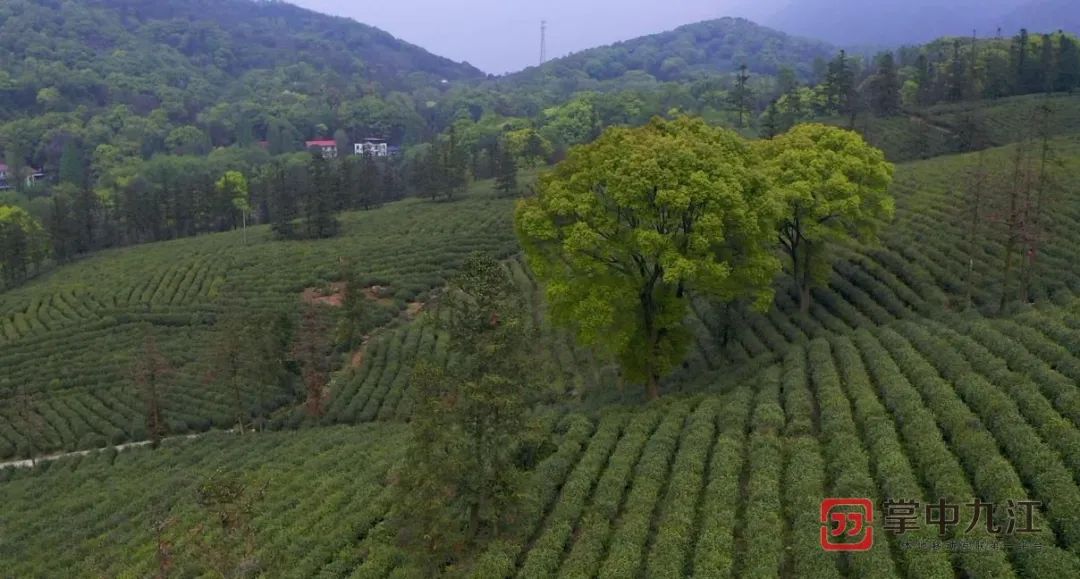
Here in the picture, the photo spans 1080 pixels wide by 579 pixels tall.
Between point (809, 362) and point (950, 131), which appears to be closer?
point (809, 362)

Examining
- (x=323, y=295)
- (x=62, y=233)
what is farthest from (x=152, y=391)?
(x=62, y=233)

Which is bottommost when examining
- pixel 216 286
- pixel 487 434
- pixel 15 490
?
pixel 15 490

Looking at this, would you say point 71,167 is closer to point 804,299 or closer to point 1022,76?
point 804,299

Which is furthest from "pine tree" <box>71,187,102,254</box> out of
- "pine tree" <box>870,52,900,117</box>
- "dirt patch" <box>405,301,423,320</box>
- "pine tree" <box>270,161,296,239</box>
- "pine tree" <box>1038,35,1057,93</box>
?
"pine tree" <box>1038,35,1057,93</box>

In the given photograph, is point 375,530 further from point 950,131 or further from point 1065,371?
point 950,131

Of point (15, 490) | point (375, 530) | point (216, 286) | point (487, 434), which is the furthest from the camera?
point (216, 286)

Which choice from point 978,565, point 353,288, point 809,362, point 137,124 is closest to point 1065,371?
point 809,362

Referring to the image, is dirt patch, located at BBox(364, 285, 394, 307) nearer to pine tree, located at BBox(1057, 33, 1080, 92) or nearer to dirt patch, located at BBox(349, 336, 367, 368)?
dirt patch, located at BBox(349, 336, 367, 368)
